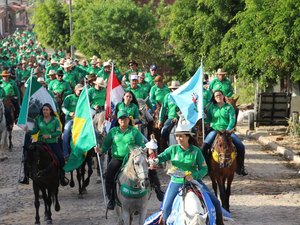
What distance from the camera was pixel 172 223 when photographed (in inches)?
403

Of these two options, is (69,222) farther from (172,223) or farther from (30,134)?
(172,223)

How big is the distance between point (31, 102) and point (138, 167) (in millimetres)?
5642

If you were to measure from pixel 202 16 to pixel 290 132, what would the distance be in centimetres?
547

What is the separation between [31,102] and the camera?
1645 centimetres

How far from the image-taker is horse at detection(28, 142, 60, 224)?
46.1 ft

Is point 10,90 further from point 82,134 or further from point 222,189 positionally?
point 222,189

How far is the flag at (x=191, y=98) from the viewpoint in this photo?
15512mm

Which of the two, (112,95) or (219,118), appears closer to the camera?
(219,118)

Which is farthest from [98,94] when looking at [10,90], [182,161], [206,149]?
[182,161]

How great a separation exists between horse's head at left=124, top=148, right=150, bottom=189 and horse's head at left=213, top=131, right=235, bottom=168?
2.95 m

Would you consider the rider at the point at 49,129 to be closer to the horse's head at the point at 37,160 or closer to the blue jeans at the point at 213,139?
the horse's head at the point at 37,160

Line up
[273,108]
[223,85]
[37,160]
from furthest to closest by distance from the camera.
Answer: [273,108], [223,85], [37,160]

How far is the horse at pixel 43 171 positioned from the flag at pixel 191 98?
9.63 feet

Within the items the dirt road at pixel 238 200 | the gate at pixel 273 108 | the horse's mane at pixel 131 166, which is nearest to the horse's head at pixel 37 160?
the dirt road at pixel 238 200
